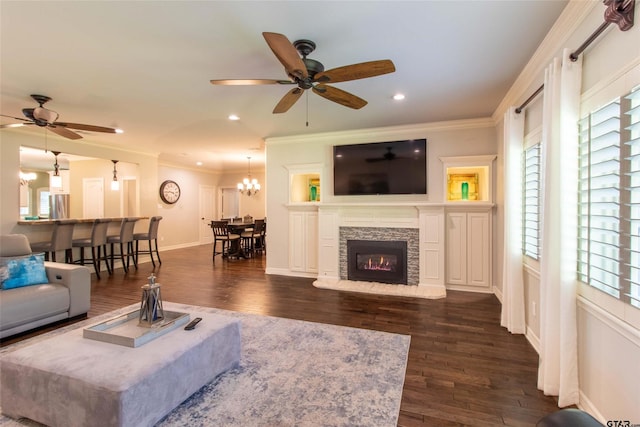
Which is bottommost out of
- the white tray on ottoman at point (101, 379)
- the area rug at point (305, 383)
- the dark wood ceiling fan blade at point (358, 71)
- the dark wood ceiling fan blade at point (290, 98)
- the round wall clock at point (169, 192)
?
the area rug at point (305, 383)

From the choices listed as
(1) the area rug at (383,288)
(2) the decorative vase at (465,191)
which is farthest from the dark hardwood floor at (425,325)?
(2) the decorative vase at (465,191)

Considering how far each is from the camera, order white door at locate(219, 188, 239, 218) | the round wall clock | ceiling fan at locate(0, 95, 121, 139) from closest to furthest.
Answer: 1. ceiling fan at locate(0, 95, 121, 139)
2. the round wall clock
3. white door at locate(219, 188, 239, 218)

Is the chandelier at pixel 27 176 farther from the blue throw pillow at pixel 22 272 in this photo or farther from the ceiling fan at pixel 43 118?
the blue throw pillow at pixel 22 272

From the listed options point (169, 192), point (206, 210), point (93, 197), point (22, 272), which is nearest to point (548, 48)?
point (22, 272)

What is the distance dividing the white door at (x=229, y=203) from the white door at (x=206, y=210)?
14.1 inches

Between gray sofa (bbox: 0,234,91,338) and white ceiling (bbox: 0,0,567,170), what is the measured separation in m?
1.97

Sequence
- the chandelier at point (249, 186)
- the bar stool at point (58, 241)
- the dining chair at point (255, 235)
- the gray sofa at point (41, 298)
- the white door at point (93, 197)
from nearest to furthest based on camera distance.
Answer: the gray sofa at point (41, 298)
the bar stool at point (58, 241)
the white door at point (93, 197)
the dining chair at point (255, 235)
the chandelier at point (249, 186)

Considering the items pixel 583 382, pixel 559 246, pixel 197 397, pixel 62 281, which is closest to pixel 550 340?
pixel 583 382

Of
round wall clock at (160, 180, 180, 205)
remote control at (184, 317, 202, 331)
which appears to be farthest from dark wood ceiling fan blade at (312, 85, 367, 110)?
round wall clock at (160, 180, 180, 205)

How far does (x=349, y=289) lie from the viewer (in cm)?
495

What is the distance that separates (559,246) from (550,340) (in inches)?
27.2

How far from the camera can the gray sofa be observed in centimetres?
306

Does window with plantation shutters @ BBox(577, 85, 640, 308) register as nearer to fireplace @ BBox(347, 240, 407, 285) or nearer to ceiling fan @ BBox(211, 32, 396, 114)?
ceiling fan @ BBox(211, 32, 396, 114)

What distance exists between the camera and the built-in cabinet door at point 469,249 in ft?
15.6
